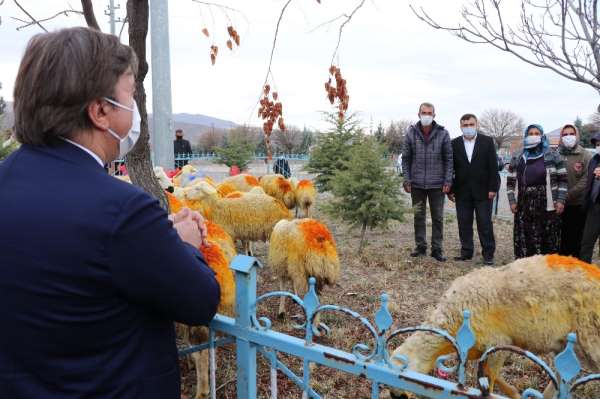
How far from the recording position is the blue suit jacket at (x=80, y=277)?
1033 mm

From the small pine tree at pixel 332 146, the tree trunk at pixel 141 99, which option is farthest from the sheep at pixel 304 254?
the small pine tree at pixel 332 146

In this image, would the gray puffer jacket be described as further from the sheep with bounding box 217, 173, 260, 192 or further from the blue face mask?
the sheep with bounding box 217, 173, 260, 192

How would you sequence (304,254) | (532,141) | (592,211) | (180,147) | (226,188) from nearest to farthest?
(304,254) → (592,211) → (532,141) → (226,188) → (180,147)

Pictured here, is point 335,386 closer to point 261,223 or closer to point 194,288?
point 194,288

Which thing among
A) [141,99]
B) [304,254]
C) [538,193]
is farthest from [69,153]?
[538,193]

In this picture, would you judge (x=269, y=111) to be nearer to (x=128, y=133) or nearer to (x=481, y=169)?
(x=128, y=133)

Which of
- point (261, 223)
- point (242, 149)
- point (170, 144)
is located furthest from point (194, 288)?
point (242, 149)

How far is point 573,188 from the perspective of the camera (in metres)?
6.07

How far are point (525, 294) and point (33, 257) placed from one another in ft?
9.27

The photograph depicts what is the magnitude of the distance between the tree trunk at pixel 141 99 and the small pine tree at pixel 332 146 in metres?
7.99

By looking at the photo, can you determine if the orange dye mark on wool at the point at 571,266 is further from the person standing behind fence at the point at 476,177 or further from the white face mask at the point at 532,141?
the person standing behind fence at the point at 476,177

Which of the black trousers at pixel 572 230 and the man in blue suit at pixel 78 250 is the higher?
the man in blue suit at pixel 78 250

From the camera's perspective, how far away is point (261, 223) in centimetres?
654

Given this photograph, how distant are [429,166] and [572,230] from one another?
85.4 inches
